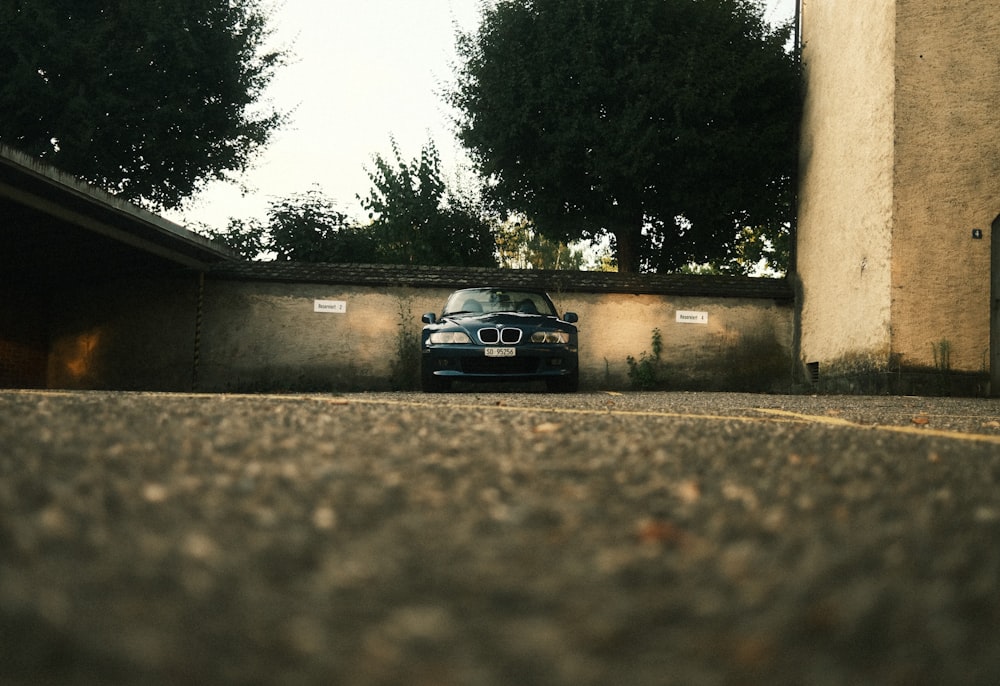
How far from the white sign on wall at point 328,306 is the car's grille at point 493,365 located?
17.1 feet

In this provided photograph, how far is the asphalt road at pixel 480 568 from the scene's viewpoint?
846mm

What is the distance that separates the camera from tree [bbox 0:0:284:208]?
16.1 m

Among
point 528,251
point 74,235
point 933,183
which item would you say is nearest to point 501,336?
point 933,183

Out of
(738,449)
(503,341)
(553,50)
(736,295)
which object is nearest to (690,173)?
(736,295)

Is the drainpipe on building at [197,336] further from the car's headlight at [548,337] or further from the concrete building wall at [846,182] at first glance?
the concrete building wall at [846,182]

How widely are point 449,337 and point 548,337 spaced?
1246 millimetres

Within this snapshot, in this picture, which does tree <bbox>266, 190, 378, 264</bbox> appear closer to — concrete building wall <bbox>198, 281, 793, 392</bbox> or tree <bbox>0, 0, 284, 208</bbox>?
tree <bbox>0, 0, 284, 208</bbox>

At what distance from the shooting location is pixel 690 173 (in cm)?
1516

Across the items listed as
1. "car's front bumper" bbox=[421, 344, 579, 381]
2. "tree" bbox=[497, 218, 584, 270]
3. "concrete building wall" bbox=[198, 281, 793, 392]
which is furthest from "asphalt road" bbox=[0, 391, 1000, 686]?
"tree" bbox=[497, 218, 584, 270]

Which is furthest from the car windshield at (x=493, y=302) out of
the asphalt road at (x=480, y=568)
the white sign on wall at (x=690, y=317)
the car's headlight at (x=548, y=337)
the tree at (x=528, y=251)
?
the asphalt road at (x=480, y=568)

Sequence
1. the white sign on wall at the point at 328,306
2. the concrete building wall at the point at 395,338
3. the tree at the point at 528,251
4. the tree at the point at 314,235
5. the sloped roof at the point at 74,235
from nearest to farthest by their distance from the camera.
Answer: the sloped roof at the point at 74,235
the concrete building wall at the point at 395,338
the white sign on wall at the point at 328,306
the tree at the point at 314,235
the tree at the point at 528,251

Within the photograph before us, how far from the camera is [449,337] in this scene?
385 inches

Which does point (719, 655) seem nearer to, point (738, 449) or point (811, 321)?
point (738, 449)

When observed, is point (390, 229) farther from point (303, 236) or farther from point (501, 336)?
point (501, 336)
